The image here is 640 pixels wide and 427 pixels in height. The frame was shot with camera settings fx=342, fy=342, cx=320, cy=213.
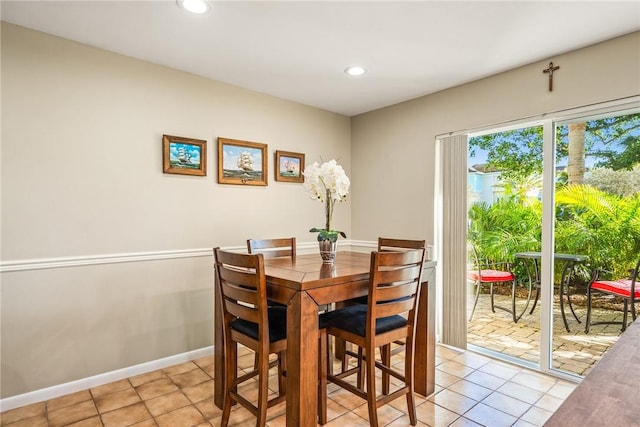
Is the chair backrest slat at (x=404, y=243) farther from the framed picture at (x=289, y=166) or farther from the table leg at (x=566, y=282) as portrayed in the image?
the framed picture at (x=289, y=166)

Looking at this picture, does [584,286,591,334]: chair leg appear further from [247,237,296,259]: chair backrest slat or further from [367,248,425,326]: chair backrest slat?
[247,237,296,259]: chair backrest slat

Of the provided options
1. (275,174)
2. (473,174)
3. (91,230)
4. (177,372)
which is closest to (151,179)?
(91,230)

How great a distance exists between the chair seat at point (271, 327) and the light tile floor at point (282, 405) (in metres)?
0.62

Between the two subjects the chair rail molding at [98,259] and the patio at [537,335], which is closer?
the chair rail molding at [98,259]

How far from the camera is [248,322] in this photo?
194cm

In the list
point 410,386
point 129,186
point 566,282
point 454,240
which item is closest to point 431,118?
point 454,240

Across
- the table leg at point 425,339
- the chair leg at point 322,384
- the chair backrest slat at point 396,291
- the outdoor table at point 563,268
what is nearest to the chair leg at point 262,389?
the chair leg at point 322,384

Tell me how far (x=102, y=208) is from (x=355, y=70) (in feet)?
7.36

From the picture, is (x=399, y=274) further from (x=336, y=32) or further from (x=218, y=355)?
(x=336, y=32)

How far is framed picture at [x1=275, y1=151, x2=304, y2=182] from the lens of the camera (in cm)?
357

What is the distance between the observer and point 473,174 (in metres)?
3.21

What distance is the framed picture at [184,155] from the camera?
110 inches

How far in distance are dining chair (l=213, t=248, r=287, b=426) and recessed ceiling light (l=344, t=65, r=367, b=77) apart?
1.87 metres

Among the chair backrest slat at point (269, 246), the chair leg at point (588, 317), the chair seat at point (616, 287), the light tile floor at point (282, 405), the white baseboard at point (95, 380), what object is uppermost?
the chair backrest slat at point (269, 246)
